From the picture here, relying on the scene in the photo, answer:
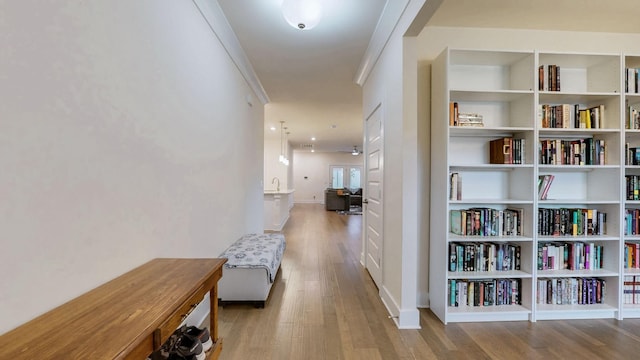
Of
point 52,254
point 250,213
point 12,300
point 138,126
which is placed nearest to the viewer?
point 12,300

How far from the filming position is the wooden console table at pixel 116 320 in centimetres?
71

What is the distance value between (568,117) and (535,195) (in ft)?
2.50

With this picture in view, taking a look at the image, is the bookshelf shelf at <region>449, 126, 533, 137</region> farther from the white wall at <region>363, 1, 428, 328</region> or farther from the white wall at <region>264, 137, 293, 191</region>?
the white wall at <region>264, 137, 293, 191</region>

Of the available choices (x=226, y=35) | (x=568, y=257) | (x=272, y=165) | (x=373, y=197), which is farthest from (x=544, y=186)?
(x=272, y=165)

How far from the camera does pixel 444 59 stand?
2270 mm

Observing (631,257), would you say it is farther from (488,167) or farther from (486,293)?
(488,167)

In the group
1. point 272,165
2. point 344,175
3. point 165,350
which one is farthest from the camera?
point 344,175

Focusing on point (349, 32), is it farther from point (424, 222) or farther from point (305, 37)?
point (424, 222)

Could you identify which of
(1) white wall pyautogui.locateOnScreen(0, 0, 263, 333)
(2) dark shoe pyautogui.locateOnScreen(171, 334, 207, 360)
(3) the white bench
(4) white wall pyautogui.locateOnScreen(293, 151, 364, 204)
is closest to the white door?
(3) the white bench

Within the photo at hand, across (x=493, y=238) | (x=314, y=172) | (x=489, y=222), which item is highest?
(x=314, y=172)

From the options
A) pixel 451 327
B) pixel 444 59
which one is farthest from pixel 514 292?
pixel 444 59

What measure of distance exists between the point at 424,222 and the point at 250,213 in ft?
7.46

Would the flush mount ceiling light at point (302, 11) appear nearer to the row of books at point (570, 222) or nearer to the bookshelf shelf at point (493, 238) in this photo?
the bookshelf shelf at point (493, 238)

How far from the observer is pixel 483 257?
7.83 feet
